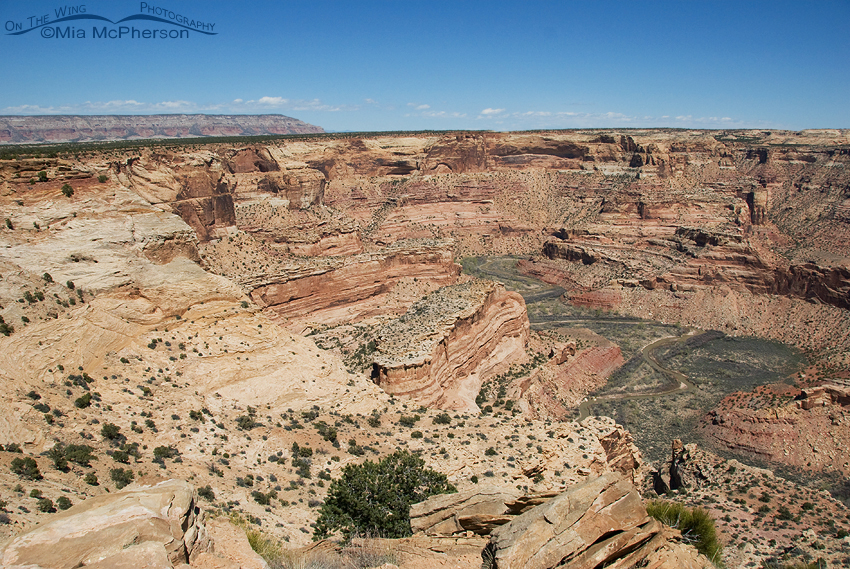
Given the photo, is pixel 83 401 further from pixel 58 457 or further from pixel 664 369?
pixel 664 369

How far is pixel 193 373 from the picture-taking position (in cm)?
2156

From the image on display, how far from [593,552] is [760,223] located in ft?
344

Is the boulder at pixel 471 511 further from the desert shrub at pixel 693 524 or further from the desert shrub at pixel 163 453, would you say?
the desert shrub at pixel 163 453

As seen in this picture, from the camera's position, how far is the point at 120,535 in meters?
8.89

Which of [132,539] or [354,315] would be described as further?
[354,315]

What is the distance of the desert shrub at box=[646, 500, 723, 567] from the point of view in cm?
→ 1834

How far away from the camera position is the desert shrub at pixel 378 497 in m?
16.1

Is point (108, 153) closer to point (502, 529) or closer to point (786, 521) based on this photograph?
point (502, 529)

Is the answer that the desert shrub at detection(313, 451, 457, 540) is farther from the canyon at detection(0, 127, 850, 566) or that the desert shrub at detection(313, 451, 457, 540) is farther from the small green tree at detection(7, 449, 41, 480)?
the small green tree at detection(7, 449, 41, 480)

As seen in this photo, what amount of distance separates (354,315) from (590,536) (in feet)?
123

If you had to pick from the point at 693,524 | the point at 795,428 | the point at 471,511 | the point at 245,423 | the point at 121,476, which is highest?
the point at 121,476

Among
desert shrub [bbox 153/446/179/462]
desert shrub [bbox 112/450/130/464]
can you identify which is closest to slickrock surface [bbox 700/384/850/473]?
desert shrub [bbox 153/446/179/462]

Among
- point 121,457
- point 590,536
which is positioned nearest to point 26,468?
point 121,457

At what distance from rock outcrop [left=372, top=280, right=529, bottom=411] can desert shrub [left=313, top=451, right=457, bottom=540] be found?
35.3 ft
